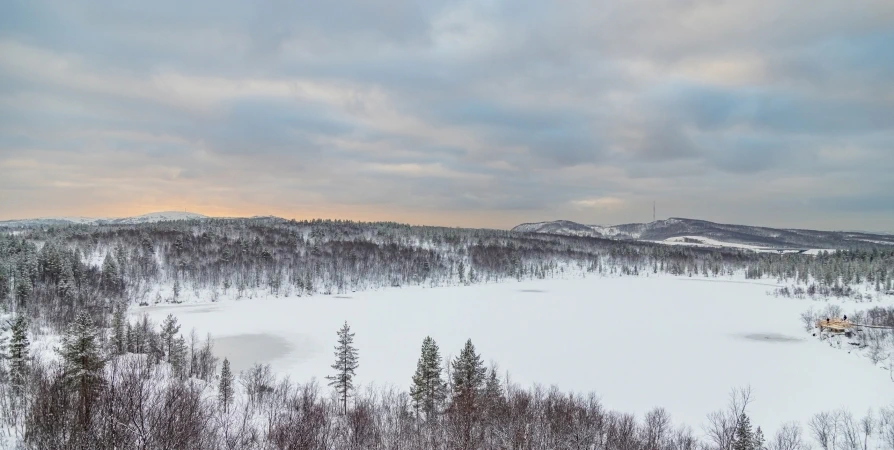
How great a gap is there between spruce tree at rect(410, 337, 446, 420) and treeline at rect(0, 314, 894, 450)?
10 cm

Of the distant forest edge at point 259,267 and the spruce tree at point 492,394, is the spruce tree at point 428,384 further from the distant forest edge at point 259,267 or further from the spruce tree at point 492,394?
the distant forest edge at point 259,267

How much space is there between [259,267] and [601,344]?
4362 inches

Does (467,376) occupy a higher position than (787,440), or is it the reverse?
(467,376)

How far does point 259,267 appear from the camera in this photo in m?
140

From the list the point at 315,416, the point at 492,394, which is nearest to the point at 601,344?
the point at 492,394

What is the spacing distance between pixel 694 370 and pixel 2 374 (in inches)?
2523

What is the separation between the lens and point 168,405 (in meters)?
12.0

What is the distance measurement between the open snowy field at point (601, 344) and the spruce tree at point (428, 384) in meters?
10.3

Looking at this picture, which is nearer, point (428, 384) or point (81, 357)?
point (81, 357)

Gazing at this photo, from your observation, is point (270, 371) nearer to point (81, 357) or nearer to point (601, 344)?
point (81, 357)

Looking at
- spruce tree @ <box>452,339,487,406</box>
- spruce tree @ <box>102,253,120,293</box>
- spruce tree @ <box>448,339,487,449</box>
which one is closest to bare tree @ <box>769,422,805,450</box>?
spruce tree @ <box>448,339,487,449</box>

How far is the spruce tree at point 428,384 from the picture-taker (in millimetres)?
33316

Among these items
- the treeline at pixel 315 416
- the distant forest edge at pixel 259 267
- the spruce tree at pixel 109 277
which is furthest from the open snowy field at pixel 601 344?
the distant forest edge at pixel 259 267

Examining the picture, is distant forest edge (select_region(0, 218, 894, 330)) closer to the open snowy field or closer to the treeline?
the open snowy field
